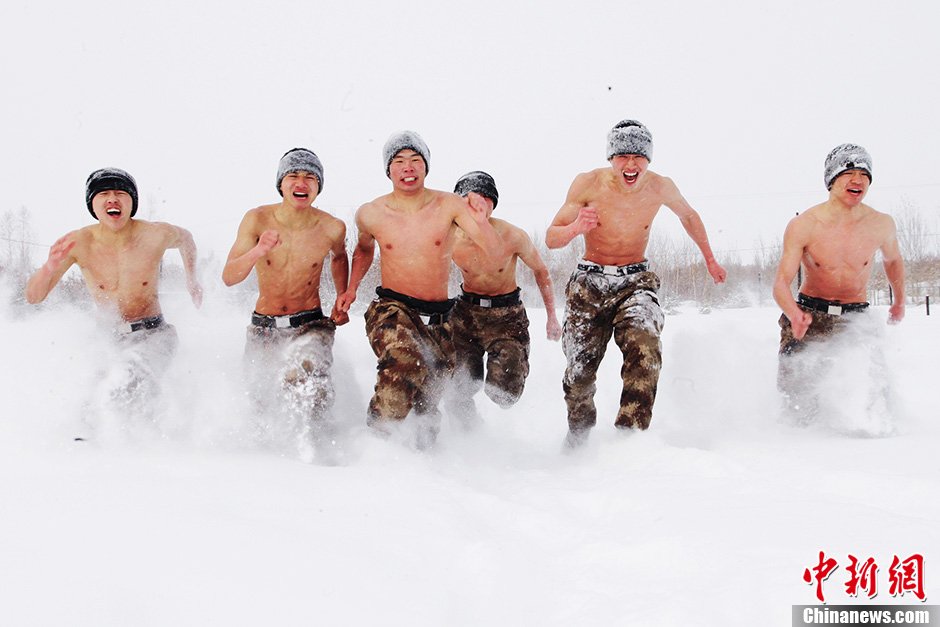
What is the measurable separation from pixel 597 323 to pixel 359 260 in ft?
5.92

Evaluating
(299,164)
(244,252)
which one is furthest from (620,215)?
(244,252)

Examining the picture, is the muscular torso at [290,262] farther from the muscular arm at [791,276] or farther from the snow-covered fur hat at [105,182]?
the muscular arm at [791,276]

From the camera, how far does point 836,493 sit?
109 inches

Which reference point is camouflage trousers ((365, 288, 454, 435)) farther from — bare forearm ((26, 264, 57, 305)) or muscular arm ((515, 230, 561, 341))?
bare forearm ((26, 264, 57, 305))

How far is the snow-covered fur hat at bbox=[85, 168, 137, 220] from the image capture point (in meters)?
4.53

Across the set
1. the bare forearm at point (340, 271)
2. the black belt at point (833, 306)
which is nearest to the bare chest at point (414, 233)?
the bare forearm at point (340, 271)

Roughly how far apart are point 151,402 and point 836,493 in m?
3.87

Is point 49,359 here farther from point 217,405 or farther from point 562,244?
point 562,244

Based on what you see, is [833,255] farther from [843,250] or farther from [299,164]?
[299,164]

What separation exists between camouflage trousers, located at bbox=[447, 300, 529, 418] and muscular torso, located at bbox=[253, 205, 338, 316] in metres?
1.32

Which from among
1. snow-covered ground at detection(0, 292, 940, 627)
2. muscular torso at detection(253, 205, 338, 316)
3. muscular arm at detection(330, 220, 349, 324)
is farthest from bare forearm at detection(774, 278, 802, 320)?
muscular torso at detection(253, 205, 338, 316)

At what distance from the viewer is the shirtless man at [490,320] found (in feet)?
17.3

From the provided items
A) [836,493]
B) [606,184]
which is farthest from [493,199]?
[836,493]

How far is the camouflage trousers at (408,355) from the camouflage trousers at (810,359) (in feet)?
8.51
